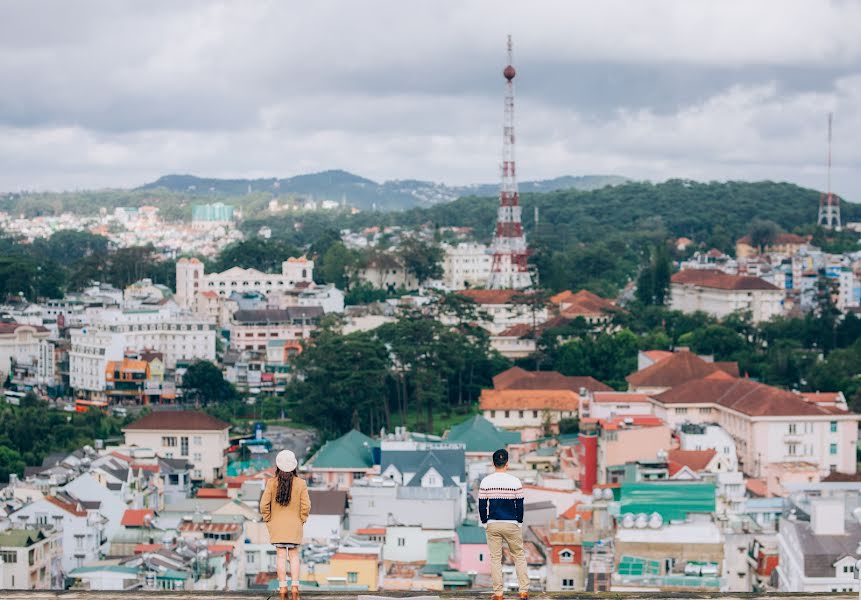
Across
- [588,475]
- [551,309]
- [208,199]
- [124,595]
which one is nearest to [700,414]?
[588,475]

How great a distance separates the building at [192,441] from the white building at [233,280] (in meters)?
25.3

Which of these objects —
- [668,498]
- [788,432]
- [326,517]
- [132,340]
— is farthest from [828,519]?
[132,340]

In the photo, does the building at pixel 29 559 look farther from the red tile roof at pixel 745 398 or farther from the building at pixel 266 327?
the building at pixel 266 327

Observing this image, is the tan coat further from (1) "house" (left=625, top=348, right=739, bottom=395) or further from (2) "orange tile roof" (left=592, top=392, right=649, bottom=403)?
(1) "house" (left=625, top=348, right=739, bottom=395)

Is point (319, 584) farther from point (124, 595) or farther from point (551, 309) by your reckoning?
point (551, 309)

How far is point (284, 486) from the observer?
282 inches

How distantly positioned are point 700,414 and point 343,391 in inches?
311

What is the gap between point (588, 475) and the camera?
29.1 meters

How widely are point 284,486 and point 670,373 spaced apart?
30.7 m

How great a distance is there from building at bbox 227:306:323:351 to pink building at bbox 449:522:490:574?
2679cm

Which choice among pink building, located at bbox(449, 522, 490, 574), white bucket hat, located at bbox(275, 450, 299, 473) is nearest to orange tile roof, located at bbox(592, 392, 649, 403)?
pink building, located at bbox(449, 522, 490, 574)

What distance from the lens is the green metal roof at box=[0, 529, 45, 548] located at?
22.0 meters

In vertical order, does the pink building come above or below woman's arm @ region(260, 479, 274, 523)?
below

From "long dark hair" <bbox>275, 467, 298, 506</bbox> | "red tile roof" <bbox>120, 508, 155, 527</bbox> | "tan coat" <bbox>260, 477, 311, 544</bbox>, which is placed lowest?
"red tile roof" <bbox>120, 508, 155, 527</bbox>
